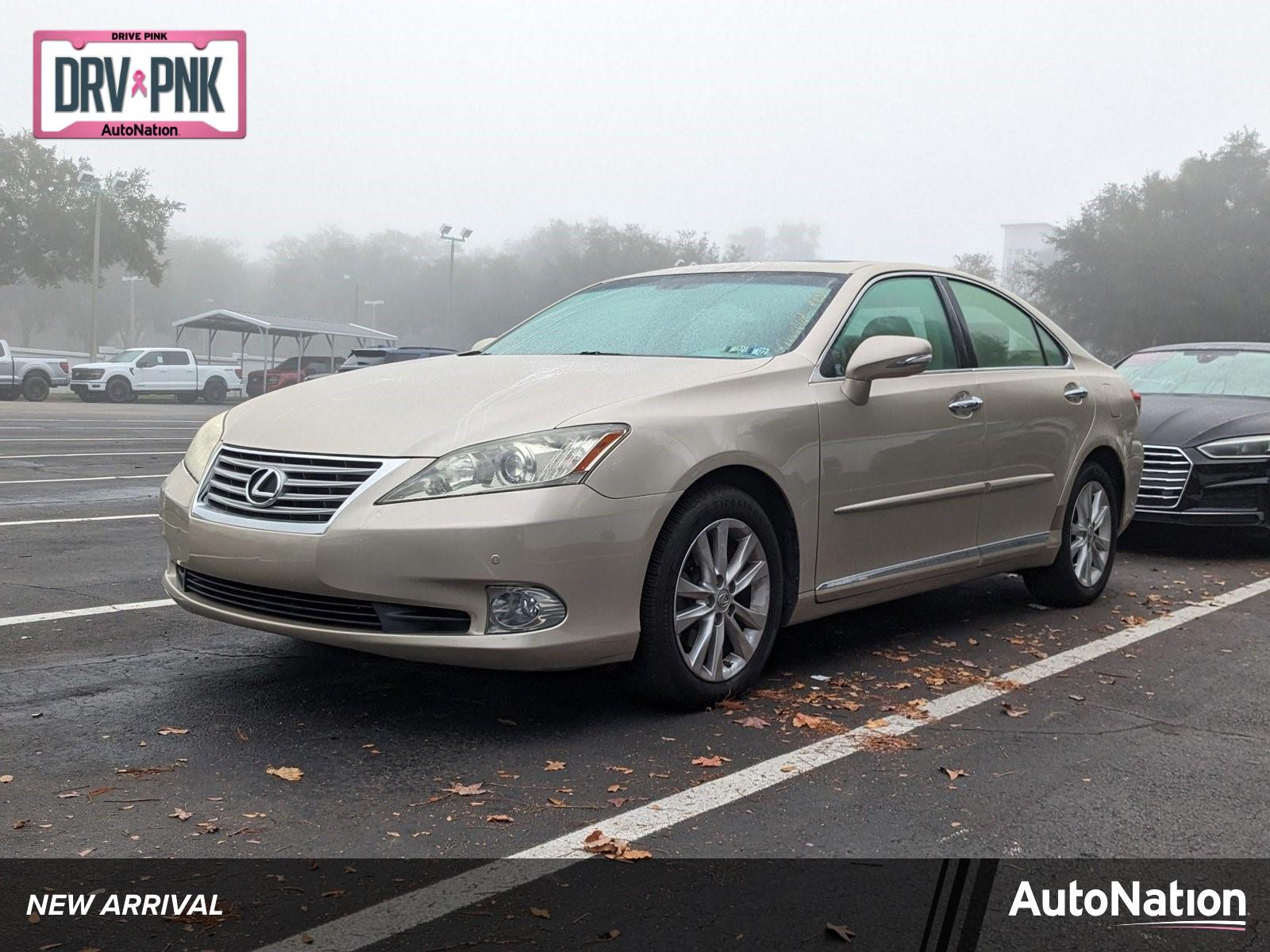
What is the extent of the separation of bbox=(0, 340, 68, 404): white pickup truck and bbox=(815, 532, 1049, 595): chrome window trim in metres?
32.2

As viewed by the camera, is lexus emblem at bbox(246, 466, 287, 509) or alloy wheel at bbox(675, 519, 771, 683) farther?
alloy wheel at bbox(675, 519, 771, 683)

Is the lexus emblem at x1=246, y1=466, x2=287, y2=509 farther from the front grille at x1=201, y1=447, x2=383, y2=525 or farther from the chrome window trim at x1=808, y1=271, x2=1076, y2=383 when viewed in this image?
the chrome window trim at x1=808, y1=271, x2=1076, y2=383

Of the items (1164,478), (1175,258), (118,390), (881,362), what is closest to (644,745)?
(881,362)

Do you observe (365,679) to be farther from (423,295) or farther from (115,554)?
(423,295)

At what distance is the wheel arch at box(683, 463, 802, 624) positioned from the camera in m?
4.68

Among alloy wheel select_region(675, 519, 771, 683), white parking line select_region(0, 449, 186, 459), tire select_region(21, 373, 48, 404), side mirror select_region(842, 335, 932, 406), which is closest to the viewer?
alloy wheel select_region(675, 519, 771, 683)

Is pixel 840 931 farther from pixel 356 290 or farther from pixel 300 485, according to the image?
pixel 356 290

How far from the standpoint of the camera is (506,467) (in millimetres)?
4152

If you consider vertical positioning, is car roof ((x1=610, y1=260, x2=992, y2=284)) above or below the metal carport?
above

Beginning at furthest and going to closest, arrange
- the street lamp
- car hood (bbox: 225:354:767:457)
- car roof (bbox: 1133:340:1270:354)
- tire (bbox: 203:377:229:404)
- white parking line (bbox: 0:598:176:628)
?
the street lamp → tire (bbox: 203:377:229:404) → car roof (bbox: 1133:340:1270:354) → white parking line (bbox: 0:598:176:628) → car hood (bbox: 225:354:767:457)

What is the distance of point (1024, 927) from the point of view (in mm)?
2973

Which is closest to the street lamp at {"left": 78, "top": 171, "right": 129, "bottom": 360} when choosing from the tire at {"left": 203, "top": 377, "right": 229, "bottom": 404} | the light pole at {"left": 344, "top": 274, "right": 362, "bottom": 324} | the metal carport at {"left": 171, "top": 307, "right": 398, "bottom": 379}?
the metal carport at {"left": 171, "top": 307, "right": 398, "bottom": 379}

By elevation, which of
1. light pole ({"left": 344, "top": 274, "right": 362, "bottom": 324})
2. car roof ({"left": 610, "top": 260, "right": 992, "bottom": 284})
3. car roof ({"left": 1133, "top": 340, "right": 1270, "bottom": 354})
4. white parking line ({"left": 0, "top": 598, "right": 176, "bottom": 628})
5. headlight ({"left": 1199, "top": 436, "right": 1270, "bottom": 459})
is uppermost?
light pole ({"left": 344, "top": 274, "right": 362, "bottom": 324})

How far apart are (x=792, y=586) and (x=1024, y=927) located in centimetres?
202
